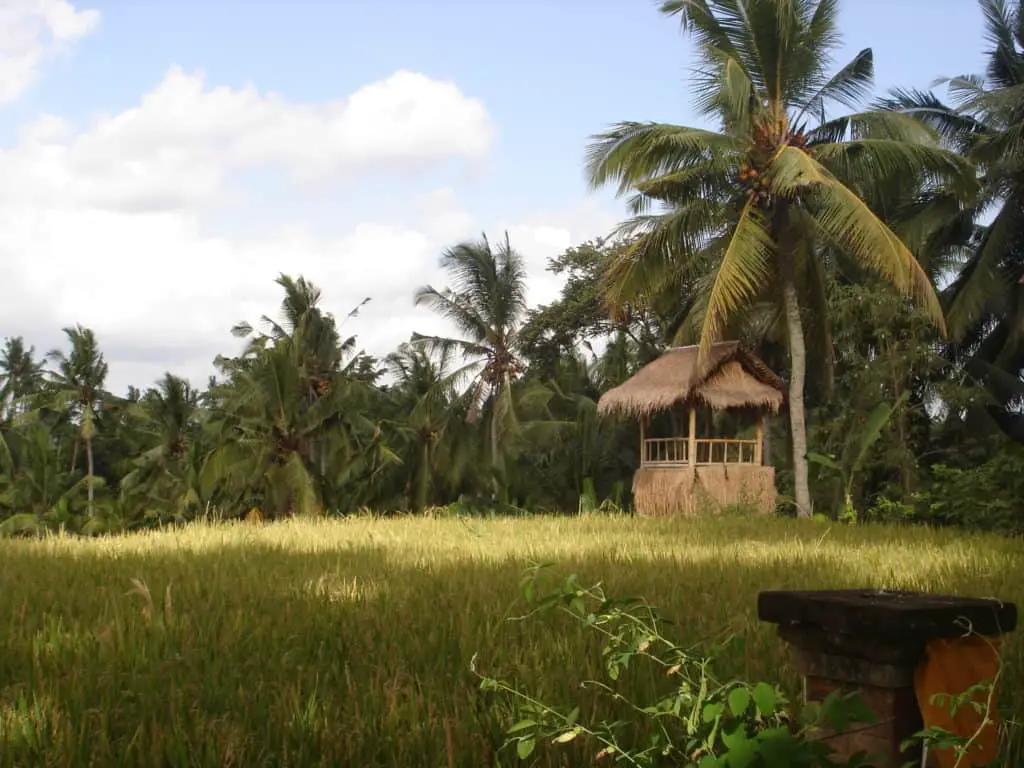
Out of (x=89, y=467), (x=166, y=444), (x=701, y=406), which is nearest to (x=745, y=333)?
(x=701, y=406)

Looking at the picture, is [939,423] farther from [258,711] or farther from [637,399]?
[258,711]

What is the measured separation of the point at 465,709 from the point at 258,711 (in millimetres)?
571

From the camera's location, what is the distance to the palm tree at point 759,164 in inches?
618

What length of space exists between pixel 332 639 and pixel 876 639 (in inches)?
91.3

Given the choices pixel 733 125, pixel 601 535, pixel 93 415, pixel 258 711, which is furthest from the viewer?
pixel 93 415

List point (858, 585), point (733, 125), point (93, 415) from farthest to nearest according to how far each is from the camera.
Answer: point (93, 415) → point (733, 125) → point (858, 585)

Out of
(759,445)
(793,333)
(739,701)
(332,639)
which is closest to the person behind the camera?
(739,701)

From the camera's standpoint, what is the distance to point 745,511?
1680cm

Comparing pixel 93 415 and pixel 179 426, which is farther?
pixel 93 415

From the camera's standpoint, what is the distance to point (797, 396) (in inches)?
665

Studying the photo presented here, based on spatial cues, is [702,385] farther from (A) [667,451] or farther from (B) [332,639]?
(B) [332,639]

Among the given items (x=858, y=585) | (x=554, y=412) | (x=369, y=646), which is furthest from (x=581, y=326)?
(x=369, y=646)

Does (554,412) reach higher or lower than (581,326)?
lower

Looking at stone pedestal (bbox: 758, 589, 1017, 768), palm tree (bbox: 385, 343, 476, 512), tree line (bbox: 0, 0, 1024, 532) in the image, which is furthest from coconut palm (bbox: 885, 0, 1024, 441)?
stone pedestal (bbox: 758, 589, 1017, 768)
